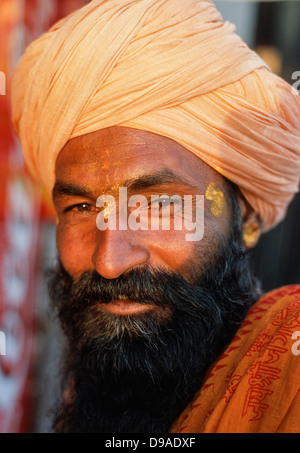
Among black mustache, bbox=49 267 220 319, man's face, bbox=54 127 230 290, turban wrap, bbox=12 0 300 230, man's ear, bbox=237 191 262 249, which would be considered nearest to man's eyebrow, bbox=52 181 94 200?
man's face, bbox=54 127 230 290

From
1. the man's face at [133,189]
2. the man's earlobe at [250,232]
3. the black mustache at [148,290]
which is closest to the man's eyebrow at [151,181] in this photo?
the man's face at [133,189]

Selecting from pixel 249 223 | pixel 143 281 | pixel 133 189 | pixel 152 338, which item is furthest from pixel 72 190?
pixel 249 223

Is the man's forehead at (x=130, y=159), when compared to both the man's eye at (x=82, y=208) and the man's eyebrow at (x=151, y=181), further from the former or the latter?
the man's eye at (x=82, y=208)

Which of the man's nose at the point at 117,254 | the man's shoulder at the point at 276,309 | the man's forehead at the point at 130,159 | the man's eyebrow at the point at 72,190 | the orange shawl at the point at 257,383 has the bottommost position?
the orange shawl at the point at 257,383

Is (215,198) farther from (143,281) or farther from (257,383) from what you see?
(257,383)

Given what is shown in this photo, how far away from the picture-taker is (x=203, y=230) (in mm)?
1646

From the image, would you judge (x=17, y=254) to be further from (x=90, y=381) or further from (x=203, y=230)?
(x=203, y=230)

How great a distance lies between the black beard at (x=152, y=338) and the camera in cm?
155

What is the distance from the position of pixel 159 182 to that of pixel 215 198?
0.24 metres

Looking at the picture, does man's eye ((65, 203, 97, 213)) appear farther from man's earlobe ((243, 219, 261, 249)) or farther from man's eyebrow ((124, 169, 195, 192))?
man's earlobe ((243, 219, 261, 249))

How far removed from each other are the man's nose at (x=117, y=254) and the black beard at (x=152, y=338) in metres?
0.04
